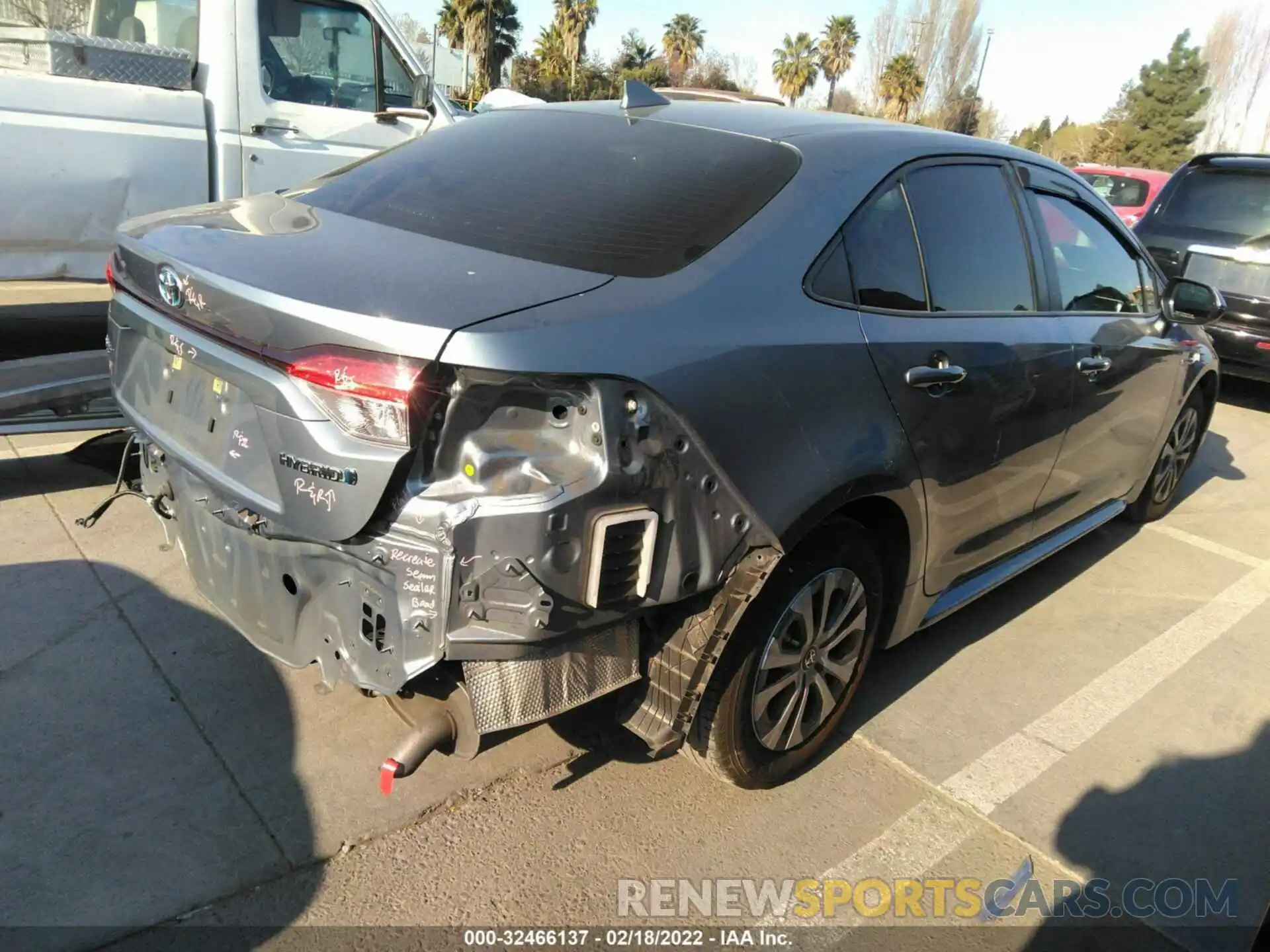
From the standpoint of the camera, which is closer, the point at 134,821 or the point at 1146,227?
the point at 134,821

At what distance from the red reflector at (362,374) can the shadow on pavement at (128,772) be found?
1.28 metres

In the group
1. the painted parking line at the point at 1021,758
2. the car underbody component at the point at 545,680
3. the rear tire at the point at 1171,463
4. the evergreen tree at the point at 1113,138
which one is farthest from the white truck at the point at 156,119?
the evergreen tree at the point at 1113,138

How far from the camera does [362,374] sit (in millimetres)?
2018

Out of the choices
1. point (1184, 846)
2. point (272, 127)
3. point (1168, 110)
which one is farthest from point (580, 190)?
point (1168, 110)

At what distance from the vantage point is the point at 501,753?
9.84 ft

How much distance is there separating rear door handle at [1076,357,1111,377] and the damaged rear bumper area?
6.45ft

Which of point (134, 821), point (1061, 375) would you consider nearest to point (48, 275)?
point (134, 821)

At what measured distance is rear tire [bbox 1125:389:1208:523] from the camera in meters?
5.17

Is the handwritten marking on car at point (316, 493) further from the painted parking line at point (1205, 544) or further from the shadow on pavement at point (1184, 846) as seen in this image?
the painted parking line at point (1205, 544)

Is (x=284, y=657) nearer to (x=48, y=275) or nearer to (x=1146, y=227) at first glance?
(x=48, y=275)

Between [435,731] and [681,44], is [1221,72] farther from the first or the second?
[435,731]

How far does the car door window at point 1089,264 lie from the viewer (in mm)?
3801

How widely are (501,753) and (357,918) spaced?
2.37 feet

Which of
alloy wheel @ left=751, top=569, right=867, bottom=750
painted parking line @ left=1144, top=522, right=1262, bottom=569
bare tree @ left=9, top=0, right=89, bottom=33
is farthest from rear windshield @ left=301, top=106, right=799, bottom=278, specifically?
painted parking line @ left=1144, top=522, right=1262, bottom=569
